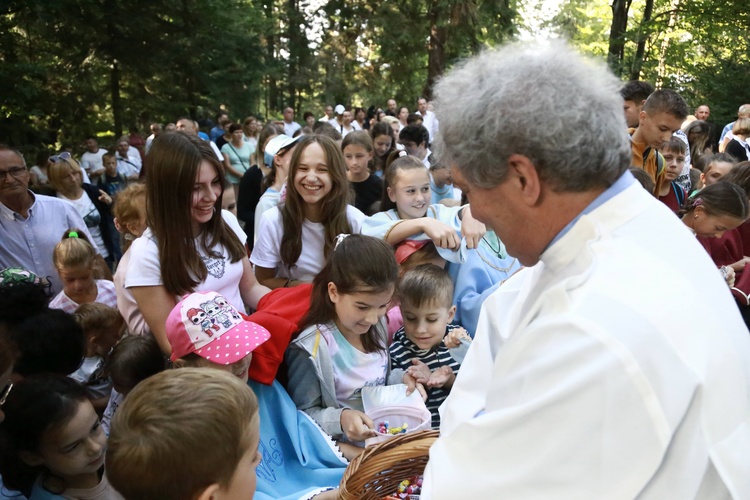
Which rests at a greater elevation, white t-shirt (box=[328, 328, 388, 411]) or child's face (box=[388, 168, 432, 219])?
child's face (box=[388, 168, 432, 219])

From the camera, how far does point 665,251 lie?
1435mm

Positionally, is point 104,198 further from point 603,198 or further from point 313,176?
point 603,198

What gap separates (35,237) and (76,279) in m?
0.66

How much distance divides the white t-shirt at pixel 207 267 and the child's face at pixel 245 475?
47.5 inches

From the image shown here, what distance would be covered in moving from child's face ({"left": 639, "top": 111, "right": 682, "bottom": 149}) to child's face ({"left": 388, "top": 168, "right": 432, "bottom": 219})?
194 cm

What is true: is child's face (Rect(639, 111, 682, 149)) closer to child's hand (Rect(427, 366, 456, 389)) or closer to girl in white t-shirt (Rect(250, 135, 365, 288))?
girl in white t-shirt (Rect(250, 135, 365, 288))

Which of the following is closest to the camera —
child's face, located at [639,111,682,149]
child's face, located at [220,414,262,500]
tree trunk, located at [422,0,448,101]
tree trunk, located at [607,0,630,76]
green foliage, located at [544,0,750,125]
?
child's face, located at [220,414,262,500]

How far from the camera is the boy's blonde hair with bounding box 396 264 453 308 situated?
297cm

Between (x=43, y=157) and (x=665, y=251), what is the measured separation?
30.0 feet

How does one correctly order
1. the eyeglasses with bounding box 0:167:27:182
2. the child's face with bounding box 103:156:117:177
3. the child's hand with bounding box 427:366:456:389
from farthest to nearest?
the child's face with bounding box 103:156:117:177 < the eyeglasses with bounding box 0:167:27:182 < the child's hand with bounding box 427:366:456:389

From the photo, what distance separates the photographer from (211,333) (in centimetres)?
238

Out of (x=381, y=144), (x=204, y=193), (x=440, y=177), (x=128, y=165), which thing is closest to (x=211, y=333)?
(x=204, y=193)

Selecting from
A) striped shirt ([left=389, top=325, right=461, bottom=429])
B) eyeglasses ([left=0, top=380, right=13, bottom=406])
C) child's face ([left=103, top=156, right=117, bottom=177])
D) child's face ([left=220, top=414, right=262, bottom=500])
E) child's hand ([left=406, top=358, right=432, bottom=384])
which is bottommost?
child's face ([left=103, top=156, right=117, bottom=177])

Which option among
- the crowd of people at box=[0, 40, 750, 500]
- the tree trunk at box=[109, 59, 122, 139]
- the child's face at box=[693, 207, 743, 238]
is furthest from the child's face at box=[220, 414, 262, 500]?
the tree trunk at box=[109, 59, 122, 139]
